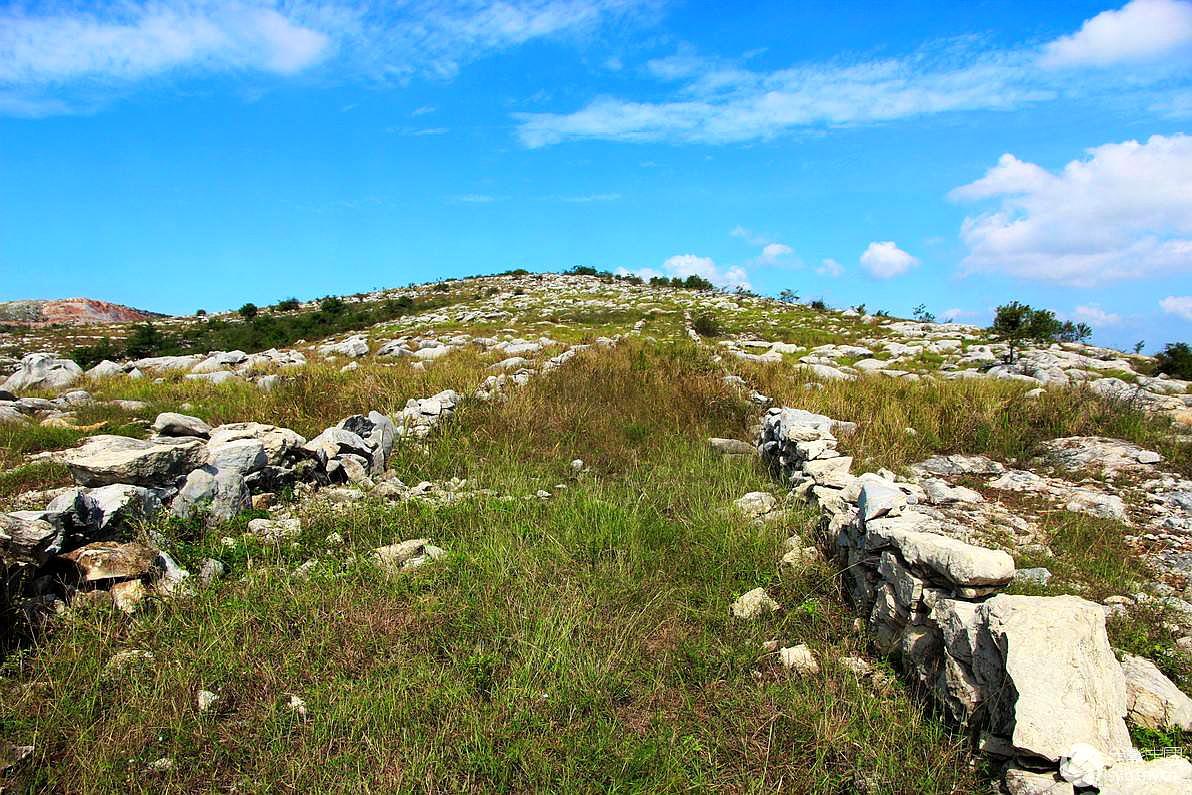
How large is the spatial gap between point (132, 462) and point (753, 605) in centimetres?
538

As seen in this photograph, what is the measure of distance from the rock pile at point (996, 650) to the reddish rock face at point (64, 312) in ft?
173

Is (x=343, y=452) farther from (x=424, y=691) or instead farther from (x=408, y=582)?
(x=424, y=691)

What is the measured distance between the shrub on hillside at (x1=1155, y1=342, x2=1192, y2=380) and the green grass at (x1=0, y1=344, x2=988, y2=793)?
38.2 feet

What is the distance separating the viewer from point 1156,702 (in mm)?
2721

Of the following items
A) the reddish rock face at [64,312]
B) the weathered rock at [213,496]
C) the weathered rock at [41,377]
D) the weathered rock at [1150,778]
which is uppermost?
the reddish rock face at [64,312]

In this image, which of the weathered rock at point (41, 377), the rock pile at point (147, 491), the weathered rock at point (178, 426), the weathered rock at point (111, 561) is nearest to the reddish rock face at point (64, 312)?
the weathered rock at point (41, 377)

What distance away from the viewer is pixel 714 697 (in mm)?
3225

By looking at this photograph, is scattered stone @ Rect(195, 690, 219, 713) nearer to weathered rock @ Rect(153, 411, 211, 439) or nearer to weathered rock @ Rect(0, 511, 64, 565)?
weathered rock @ Rect(0, 511, 64, 565)

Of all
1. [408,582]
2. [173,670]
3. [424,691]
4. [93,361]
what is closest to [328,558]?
[408,582]

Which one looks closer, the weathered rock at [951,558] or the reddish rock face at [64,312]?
the weathered rock at [951,558]

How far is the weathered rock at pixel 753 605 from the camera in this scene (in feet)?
12.9

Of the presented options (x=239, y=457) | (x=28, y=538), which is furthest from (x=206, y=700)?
(x=239, y=457)

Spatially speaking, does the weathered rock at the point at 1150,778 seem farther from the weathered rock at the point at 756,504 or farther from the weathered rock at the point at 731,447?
the weathered rock at the point at 731,447

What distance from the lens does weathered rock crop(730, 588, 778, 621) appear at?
3.94 metres
